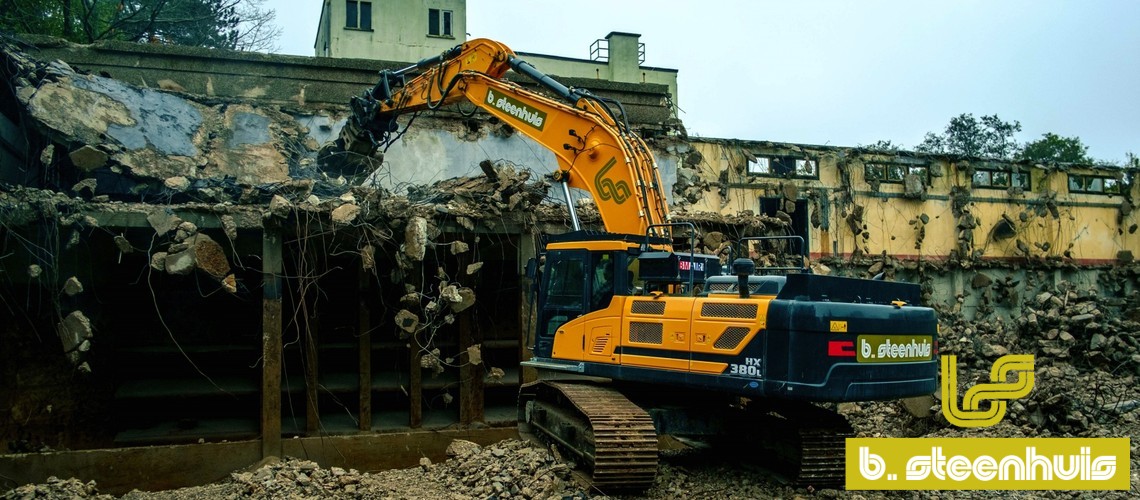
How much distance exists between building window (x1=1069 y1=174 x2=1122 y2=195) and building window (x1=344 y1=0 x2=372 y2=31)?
2010 cm

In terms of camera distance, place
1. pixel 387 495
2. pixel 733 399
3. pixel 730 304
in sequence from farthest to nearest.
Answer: pixel 733 399 < pixel 387 495 < pixel 730 304

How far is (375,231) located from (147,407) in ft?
12.2

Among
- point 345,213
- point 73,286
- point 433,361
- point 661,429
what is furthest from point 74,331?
point 661,429

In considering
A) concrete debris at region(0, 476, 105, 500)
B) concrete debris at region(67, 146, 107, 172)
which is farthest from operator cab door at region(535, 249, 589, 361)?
concrete debris at region(67, 146, 107, 172)

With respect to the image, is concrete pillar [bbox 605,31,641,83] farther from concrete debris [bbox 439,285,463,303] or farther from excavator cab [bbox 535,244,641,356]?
excavator cab [bbox 535,244,641,356]

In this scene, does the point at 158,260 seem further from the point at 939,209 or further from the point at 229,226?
the point at 939,209

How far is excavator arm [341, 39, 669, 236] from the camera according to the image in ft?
26.3

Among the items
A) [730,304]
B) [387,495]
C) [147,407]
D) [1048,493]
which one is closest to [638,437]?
[730,304]

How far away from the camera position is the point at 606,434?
6441 millimetres

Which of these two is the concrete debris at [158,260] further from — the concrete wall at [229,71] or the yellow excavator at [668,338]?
the concrete wall at [229,71]

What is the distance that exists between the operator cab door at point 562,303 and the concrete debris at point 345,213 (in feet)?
7.14

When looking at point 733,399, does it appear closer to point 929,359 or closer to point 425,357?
point 929,359

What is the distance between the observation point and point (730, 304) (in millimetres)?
6375

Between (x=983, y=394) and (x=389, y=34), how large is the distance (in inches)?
837
